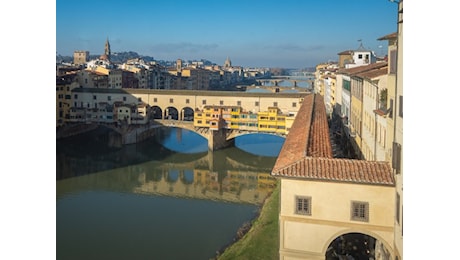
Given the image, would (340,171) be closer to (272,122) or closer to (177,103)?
(272,122)

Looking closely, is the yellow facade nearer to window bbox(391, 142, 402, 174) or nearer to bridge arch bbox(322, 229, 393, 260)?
bridge arch bbox(322, 229, 393, 260)

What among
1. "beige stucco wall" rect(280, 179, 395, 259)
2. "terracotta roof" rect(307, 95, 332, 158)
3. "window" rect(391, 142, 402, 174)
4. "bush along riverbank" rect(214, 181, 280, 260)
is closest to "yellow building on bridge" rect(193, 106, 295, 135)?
"terracotta roof" rect(307, 95, 332, 158)

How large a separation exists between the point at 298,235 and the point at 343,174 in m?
0.70

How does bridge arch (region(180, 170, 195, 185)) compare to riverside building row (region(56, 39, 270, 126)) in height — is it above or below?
below

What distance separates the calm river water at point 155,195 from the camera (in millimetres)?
7109

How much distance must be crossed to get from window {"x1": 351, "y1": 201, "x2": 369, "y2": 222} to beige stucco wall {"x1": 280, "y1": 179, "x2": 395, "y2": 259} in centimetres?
3

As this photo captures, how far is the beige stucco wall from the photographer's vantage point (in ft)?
12.9

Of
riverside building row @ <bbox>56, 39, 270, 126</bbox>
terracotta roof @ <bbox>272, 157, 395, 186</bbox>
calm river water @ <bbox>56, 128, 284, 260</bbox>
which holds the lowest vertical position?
calm river water @ <bbox>56, 128, 284, 260</bbox>

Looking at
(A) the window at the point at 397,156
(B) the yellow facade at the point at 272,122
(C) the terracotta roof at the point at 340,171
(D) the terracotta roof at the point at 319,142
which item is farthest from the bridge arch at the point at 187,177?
(A) the window at the point at 397,156

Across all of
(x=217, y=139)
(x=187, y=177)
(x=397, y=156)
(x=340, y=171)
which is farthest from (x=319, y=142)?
(x=217, y=139)

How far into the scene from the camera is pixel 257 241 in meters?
6.43

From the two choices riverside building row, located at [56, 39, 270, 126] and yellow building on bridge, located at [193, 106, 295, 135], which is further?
riverside building row, located at [56, 39, 270, 126]
